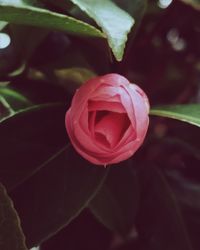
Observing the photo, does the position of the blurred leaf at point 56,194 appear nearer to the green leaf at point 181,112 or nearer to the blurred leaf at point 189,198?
the green leaf at point 181,112

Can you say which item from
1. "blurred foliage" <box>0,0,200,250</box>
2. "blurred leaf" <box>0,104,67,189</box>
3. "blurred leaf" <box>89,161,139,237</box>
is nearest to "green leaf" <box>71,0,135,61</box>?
"blurred foliage" <box>0,0,200,250</box>

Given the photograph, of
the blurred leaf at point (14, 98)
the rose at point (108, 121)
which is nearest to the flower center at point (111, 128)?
the rose at point (108, 121)

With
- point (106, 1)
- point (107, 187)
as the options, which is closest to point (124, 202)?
point (107, 187)

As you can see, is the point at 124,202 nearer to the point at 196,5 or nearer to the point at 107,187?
the point at 107,187

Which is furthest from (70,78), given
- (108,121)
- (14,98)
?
(108,121)

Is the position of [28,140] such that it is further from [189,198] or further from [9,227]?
[189,198]

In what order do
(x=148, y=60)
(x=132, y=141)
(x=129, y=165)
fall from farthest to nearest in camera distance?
(x=148, y=60), (x=129, y=165), (x=132, y=141)

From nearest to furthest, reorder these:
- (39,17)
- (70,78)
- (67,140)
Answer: (39,17), (67,140), (70,78)
